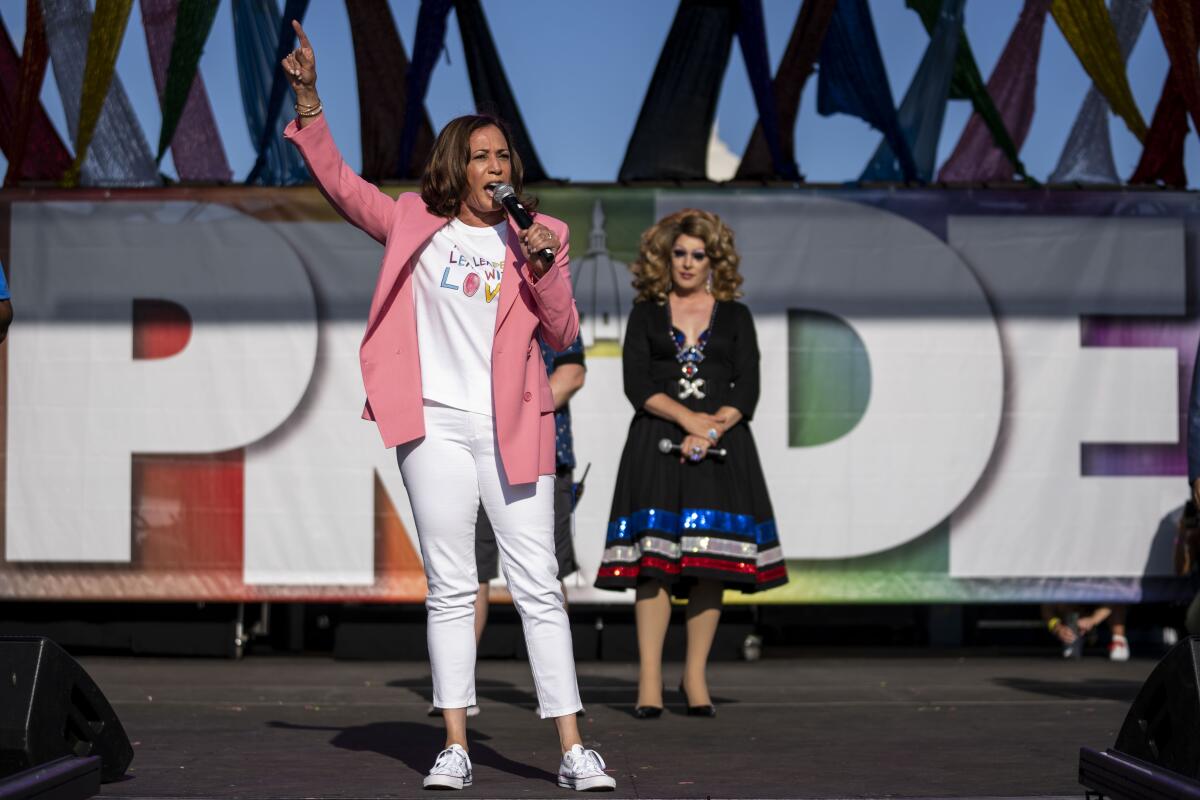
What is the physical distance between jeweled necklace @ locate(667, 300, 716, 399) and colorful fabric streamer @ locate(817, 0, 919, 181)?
2.83 m

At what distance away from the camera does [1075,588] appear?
7.93 metres

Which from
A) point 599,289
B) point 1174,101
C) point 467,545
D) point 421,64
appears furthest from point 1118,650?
point 467,545

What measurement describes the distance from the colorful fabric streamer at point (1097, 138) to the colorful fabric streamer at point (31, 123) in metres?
5.20

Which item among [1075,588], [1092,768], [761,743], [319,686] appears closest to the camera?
[1092,768]

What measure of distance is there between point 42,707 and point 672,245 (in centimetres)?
303

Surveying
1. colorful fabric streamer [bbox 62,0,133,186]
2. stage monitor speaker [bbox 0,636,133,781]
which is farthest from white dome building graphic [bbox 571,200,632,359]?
stage monitor speaker [bbox 0,636,133,781]

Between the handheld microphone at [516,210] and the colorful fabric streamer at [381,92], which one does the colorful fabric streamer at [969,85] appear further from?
the handheld microphone at [516,210]

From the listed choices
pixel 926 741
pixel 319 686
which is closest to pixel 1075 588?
pixel 926 741

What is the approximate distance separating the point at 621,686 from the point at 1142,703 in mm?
3527

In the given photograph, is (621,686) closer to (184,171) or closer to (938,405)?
(938,405)

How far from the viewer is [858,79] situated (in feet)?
26.8

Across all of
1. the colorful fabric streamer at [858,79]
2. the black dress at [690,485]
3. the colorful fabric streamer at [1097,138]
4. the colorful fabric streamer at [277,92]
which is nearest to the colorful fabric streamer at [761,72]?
the colorful fabric streamer at [858,79]

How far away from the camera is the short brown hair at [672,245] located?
5734mm

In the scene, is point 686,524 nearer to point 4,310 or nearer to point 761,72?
point 4,310
